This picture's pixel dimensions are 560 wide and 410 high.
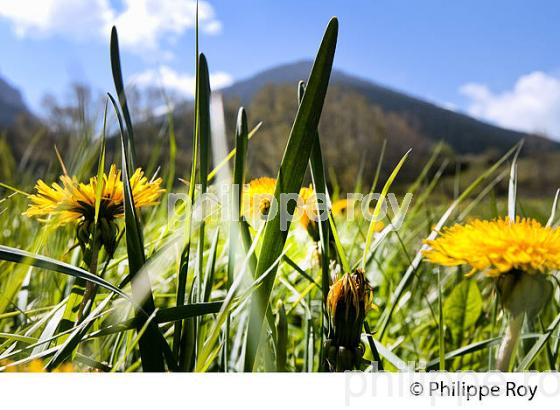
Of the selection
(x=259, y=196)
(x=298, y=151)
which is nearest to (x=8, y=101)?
(x=259, y=196)

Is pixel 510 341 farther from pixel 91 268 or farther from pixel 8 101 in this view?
pixel 8 101

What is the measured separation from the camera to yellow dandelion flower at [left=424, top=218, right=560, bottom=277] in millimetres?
240

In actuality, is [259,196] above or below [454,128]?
below

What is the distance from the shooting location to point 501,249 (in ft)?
0.81

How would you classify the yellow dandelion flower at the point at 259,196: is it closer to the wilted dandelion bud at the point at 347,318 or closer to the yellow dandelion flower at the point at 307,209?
the yellow dandelion flower at the point at 307,209

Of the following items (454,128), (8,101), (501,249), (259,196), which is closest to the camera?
(501,249)

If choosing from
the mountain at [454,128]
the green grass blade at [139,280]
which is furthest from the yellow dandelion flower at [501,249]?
the mountain at [454,128]

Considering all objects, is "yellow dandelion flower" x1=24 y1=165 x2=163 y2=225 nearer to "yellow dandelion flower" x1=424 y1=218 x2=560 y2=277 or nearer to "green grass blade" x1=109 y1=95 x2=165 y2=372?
"green grass blade" x1=109 y1=95 x2=165 y2=372

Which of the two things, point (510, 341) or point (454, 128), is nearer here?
point (510, 341)

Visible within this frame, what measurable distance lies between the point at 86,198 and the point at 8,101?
2927 mm

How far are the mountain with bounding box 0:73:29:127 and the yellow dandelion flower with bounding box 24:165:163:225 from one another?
219 centimetres
